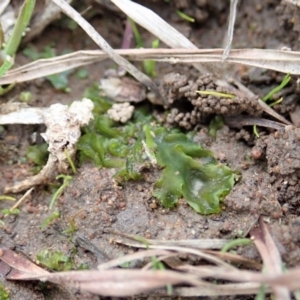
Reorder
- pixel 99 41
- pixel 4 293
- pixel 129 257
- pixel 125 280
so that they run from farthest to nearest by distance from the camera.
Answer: pixel 99 41 → pixel 4 293 → pixel 129 257 → pixel 125 280

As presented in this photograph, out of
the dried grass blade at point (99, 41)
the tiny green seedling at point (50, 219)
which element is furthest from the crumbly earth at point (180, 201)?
the dried grass blade at point (99, 41)

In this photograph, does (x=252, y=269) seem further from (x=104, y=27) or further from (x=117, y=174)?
(x=104, y=27)

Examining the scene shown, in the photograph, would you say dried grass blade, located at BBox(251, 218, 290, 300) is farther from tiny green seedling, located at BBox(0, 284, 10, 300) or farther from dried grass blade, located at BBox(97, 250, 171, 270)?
tiny green seedling, located at BBox(0, 284, 10, 300)

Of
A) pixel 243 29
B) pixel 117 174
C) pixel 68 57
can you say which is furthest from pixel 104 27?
pixel 117 174

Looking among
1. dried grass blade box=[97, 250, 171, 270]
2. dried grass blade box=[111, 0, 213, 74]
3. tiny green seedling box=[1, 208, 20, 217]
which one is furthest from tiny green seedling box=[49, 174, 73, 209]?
dried grass blade box=[111, 0, 213, 74]

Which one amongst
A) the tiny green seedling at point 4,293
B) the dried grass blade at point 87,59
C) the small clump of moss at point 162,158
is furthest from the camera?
the dried grass blade at point 87,59

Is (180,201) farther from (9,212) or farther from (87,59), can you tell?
(87,59)

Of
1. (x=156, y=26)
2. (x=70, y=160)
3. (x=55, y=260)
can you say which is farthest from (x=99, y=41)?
(x=55, y=260)

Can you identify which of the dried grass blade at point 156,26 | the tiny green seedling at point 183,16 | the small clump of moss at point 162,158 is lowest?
the small clump of moss at point 162,158

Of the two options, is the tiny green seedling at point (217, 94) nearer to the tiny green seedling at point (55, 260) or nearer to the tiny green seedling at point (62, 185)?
the tiny green seedling at point (62, 185)

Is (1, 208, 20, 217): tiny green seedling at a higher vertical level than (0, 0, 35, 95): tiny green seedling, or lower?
lower
